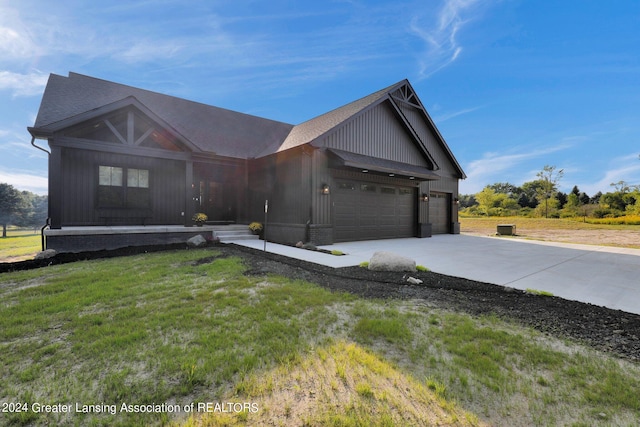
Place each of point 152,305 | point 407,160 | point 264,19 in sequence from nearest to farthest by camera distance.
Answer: point 152,305 < point 264,19 < point 407,160

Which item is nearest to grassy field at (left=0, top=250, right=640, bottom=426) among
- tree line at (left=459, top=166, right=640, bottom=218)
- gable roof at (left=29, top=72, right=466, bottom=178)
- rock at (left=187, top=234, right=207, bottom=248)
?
rock at (left=187, top=234, right=207, bottom=248)

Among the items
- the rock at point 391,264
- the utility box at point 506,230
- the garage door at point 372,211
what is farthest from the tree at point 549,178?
the rock at point 391,264

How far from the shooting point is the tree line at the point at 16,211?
25438mm

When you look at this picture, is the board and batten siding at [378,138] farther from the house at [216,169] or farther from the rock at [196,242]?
the rock at [196,242]

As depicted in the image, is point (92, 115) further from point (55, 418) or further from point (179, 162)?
point (55, 418)

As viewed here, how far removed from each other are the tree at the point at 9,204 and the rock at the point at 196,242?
2893 cm

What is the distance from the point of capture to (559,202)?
122 ft

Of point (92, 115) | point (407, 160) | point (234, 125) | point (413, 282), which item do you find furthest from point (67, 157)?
point (407, 160)

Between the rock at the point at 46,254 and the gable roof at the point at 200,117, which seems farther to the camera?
the gable roof at the point at 200,117

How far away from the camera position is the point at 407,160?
1353cm

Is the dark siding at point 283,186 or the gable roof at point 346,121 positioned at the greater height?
the gable roof at point 346,121

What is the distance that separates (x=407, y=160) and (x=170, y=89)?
44.3 ft

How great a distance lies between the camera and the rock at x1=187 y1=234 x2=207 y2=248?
30.1ft

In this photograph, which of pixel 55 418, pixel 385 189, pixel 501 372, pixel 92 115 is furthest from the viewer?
pixel 385 189
